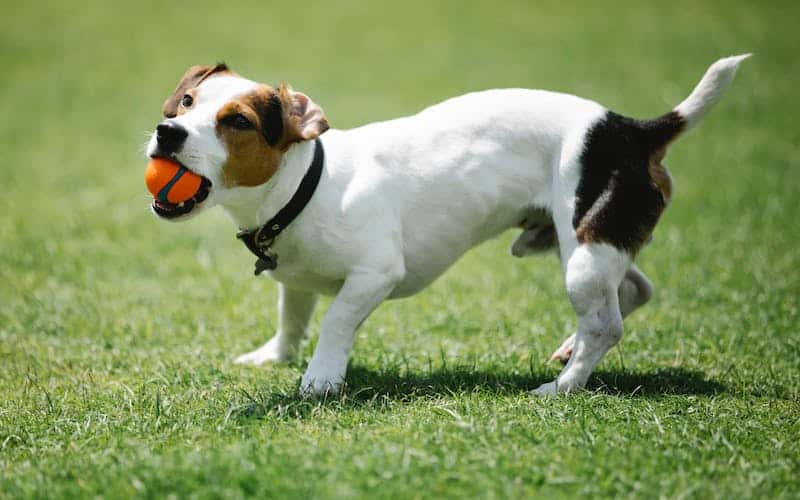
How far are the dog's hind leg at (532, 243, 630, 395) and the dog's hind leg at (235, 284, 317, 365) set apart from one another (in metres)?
1.51

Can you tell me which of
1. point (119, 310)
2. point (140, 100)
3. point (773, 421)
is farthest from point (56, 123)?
point (773, 421)

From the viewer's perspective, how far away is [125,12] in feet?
71.4

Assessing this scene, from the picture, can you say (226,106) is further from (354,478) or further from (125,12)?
(125,12)

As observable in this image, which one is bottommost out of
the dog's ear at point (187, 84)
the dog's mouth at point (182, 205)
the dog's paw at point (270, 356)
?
the dog's paw at point (270, 356)

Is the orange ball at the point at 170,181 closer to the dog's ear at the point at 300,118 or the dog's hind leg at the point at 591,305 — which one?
the dog's ear at the point at 300,118

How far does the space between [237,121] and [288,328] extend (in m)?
1.56

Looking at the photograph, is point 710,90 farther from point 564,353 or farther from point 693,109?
point 564,353

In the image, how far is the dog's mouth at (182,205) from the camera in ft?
14.1

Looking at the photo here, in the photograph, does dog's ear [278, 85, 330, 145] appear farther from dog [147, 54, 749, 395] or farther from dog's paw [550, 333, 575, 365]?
dog's paw [550, 333, 575, 365]

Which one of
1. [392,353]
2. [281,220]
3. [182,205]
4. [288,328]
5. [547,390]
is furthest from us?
[392,353]

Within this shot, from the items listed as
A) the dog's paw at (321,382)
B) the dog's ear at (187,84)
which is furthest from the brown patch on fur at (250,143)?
the dog's paw at (321,382)

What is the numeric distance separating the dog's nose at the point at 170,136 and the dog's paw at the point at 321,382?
1299 millimetres

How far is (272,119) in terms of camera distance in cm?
445

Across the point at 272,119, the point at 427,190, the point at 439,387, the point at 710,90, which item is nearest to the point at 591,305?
the point at 439,387
